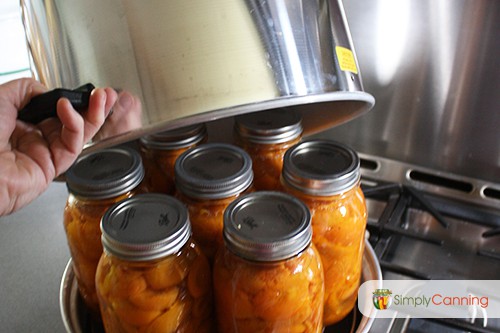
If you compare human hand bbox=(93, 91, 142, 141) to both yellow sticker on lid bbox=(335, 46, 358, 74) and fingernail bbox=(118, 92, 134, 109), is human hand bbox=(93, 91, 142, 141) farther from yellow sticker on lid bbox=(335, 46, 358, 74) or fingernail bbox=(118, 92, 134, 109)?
yellow sticker on lid bbox=(335, 46, 358, 74)

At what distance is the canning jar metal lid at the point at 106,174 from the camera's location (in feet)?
1.54

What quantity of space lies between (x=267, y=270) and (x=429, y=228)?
0.38 metres

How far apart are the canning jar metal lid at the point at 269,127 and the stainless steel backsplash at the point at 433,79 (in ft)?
0.72

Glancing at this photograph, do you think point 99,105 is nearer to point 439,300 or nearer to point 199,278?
point 199,278

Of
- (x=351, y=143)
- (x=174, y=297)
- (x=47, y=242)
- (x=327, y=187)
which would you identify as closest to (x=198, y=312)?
(x=174, y=297)

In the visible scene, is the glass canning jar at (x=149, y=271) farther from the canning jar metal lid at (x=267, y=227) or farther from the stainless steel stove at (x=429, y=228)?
the stainless steel stove at (x=429, y=228)

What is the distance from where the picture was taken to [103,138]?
42 centimetres

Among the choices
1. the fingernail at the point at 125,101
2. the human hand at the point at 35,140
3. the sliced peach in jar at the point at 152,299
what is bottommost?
the sliced peach in jar at the point at 152,299

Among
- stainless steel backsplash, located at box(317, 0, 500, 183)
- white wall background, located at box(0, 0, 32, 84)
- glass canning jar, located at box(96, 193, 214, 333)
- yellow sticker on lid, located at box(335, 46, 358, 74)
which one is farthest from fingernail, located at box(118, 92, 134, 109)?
white wall background, located at box(0, 0, 32, 84)

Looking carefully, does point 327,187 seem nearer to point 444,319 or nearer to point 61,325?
point 444,319

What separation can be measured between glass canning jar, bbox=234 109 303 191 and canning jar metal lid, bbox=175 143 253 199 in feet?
0.15

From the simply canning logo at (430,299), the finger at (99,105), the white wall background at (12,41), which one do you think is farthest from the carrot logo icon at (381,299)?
the white wall background at (12,41)

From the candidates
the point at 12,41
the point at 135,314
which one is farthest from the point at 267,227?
the point at 12,41

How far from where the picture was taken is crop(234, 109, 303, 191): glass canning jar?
56 cm
